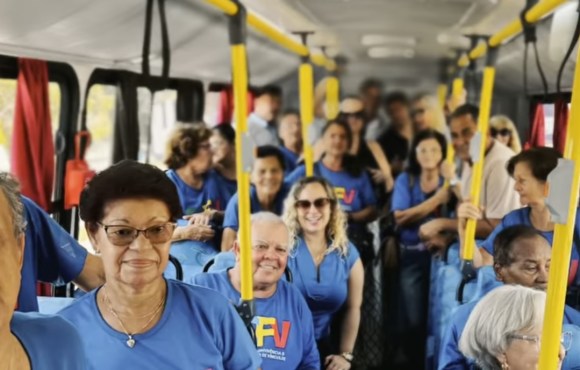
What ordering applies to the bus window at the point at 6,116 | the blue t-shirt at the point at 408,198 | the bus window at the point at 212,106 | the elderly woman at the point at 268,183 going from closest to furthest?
the bus window at the point at 6,116 < the elderly woman at the point at 268,183 < the blue t-shirt at the point at 408,198 < the bus window at the point at 212,106

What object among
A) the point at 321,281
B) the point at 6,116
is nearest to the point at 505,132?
the point at 321,281

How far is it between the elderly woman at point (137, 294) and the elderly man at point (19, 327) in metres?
0.33

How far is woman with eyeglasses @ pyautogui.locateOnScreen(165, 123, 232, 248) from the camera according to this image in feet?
11.0

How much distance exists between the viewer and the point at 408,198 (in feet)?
17.3

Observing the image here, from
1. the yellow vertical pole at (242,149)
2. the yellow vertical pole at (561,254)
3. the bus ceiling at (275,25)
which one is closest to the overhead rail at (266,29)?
the yellow vertical pole at (242,149)

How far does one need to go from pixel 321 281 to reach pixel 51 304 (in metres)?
1.48

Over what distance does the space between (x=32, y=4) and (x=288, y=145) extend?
3706 mm

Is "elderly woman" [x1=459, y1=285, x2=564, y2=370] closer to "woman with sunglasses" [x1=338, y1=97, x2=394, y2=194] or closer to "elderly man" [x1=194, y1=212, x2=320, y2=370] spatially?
"elderly man" [x1=194, y1=212, x2=320, y2=370]

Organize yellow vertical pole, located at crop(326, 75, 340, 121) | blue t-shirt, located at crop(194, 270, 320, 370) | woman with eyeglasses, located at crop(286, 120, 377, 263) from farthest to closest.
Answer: yellow vertical pole, located at crop(326, 75, 340, 121) < woman with eyeglasses, located at crop(286, 120, 377, 263) < blue t-shirt, located at crop(194, 270, 320, 370)

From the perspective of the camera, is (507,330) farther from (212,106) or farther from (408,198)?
(212,106)

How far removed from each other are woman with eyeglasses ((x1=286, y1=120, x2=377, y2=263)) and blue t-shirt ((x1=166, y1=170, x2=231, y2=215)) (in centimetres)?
148

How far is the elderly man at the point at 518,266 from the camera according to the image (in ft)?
8.89

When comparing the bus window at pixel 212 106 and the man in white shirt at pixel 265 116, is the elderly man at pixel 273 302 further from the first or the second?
the man in white shirt at pixel 265 116

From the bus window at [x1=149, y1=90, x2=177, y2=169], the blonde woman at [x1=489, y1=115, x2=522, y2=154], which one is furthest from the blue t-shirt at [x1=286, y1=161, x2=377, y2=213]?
the blonde woman at [x1=489, y1=115, x2=522, y2=154]
